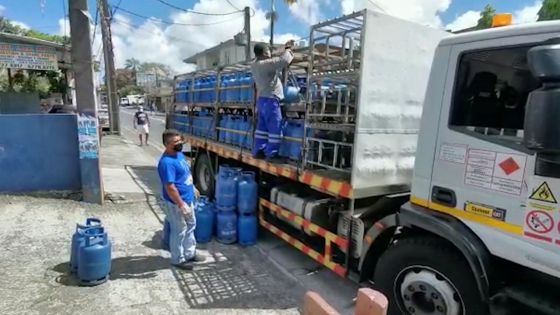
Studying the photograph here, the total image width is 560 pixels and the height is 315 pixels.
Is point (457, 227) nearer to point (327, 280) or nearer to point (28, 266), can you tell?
point (327, 280)

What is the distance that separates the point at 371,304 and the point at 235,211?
394 centimetres

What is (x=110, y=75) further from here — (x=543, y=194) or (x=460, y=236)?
(x=543, y=194)

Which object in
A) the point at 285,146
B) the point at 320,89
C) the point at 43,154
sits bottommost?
the point at 43,154

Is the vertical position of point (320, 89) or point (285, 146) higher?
point (320, 89)

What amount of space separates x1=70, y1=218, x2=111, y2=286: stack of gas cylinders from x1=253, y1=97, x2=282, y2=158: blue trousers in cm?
212

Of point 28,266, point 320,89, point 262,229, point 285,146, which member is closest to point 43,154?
point 28,266

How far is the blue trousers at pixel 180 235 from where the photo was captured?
4.37 metres

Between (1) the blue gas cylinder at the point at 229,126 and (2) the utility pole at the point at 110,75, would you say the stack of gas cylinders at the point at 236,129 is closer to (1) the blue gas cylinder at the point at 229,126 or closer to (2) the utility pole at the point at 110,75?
(1) the blue gas cylinder at the point at 229,126

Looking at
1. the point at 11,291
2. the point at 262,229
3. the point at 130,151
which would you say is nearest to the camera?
the point at 11,291

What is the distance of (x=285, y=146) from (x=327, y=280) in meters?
1.63

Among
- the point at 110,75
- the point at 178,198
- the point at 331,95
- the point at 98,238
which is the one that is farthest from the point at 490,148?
the point at 110,75

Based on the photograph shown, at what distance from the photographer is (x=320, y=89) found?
4.11 m

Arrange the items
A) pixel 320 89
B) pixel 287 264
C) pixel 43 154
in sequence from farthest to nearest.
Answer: pixel 43 154, pixel 287 264, pixel 320 89

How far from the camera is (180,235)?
4.42 m
